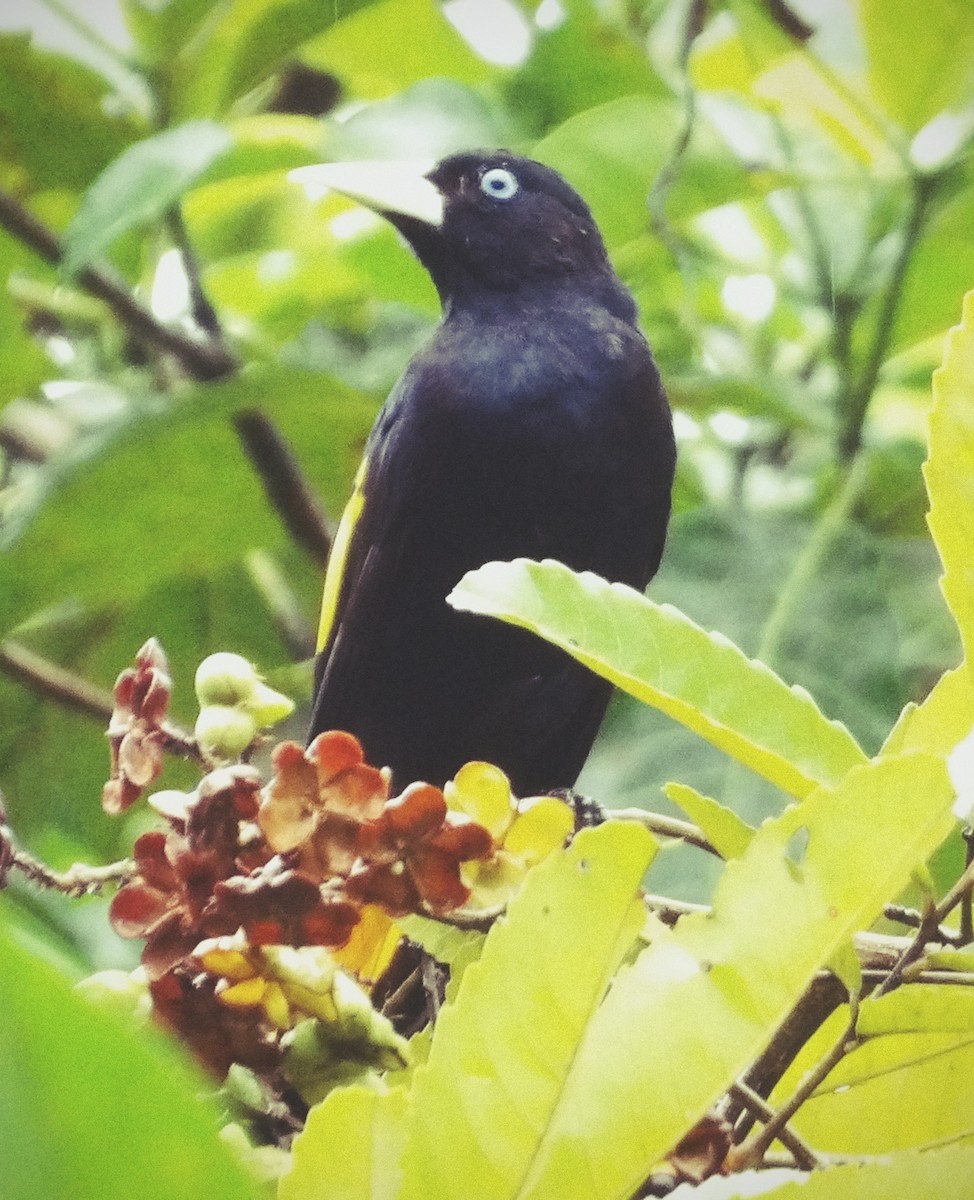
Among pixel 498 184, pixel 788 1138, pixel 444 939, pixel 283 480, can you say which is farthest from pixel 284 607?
pixel 788 1138

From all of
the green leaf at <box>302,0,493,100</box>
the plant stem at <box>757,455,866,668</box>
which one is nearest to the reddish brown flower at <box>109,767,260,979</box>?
the plant stem at <box>757,455,866,668</box>

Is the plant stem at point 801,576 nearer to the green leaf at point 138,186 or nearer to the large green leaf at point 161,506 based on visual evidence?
the large green leaf at point 161,506

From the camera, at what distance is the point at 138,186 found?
30.9 inches

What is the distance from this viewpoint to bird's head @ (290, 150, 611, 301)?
97 centimetres

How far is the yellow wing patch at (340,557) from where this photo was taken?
895 millimetres

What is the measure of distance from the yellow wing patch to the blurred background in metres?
0.08

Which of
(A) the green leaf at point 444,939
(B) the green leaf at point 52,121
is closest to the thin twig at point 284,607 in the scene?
(B) the green leaf at point 52,121

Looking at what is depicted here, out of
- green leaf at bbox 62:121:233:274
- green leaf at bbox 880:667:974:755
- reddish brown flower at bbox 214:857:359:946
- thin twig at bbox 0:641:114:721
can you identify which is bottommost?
thin twig at bbox 0:641:114:721

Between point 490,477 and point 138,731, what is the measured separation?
0.47 m

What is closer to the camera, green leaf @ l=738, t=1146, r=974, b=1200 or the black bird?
green leaf @ l=738, t=1146, r=974, b=1200

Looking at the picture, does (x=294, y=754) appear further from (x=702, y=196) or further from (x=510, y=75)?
(x=510, y=75)

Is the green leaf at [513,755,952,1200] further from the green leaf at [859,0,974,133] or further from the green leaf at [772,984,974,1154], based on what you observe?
the green leaf at [859,0,974,133]

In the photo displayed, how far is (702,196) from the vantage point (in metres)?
0.95

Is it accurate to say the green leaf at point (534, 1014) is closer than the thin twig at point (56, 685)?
Yes
